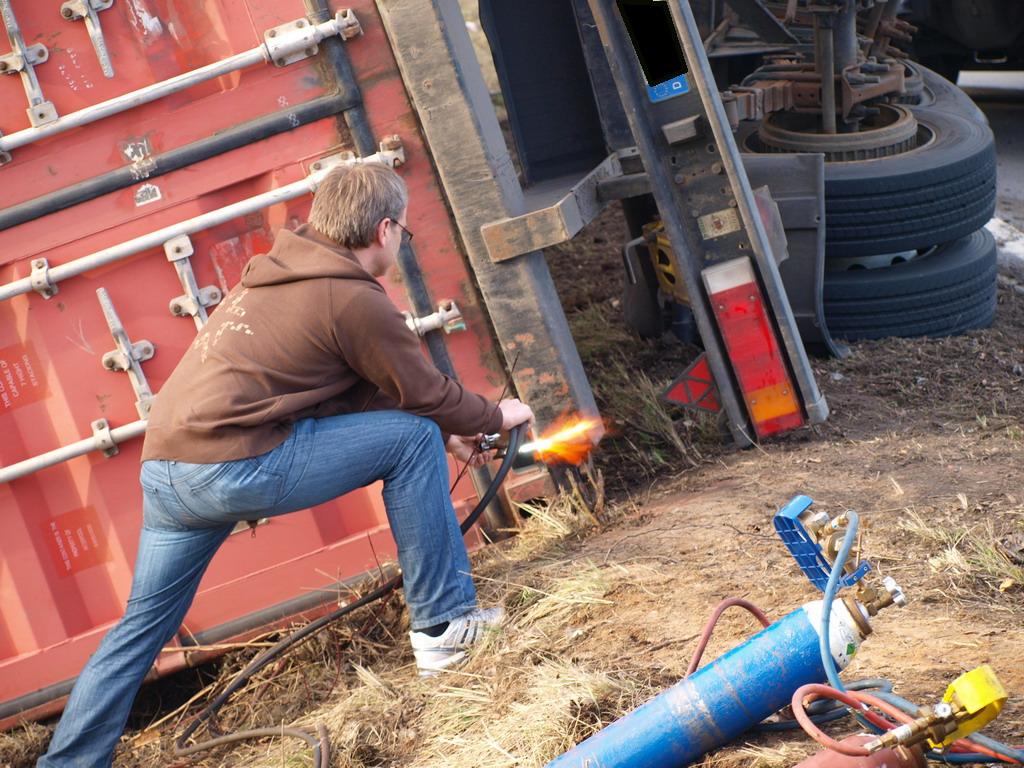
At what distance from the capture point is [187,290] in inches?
142

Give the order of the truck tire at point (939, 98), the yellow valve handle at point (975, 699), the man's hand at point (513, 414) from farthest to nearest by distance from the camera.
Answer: the truck tire at point (939, 98) < the man's hand at point (513, 414) < the yellow valve handle at point (975, 699)

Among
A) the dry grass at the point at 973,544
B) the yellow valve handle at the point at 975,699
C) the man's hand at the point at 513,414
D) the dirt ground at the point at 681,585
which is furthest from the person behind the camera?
the man's hand at the point at 513,414

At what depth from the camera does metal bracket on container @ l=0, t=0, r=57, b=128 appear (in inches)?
132

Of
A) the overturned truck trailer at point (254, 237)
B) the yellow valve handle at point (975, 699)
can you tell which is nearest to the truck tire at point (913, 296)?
the overturned truck trailer at point (254, 237)

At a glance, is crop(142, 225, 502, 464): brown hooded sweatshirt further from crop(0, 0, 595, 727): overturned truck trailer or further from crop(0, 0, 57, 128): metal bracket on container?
crop(0, 0, 57, 128): metal bracket on container

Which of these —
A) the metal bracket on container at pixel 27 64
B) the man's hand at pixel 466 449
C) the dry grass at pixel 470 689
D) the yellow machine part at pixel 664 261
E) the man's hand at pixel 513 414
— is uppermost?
the metal bracket on container at pixel 27 64

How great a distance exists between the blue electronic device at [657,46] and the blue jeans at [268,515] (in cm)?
169

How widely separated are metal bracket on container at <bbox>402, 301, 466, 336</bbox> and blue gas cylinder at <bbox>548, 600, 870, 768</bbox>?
6.19ft

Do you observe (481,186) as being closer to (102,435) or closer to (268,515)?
(268,515)

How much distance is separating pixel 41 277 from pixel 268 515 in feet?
4.21

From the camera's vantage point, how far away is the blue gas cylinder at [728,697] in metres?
2.12

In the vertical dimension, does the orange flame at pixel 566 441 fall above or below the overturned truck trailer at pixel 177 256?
below

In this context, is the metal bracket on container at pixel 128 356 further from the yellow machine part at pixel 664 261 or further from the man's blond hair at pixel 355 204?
the yellow machine part at pixel 664 261

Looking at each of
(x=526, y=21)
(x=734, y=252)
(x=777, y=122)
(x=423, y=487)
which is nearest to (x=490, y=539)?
(x=423, y=487)
